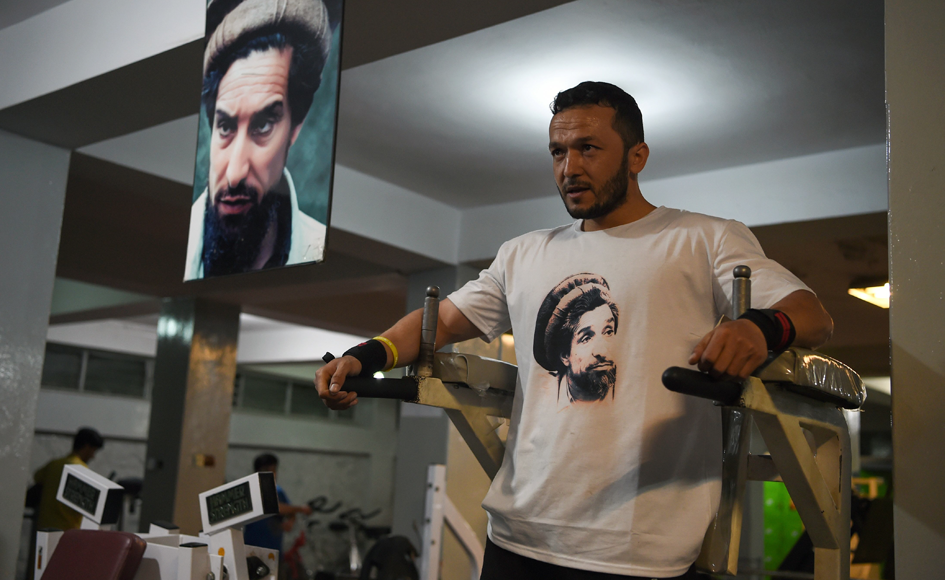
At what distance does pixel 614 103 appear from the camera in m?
1.51

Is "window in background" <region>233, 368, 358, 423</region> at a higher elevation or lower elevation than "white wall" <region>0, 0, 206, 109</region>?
lower

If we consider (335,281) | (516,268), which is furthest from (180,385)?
(516,268)

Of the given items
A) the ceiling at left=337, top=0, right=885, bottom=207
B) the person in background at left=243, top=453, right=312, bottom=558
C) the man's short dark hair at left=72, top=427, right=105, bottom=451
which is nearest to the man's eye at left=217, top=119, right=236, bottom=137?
the ceiling at left=337, top=0, right=885, bottom=207

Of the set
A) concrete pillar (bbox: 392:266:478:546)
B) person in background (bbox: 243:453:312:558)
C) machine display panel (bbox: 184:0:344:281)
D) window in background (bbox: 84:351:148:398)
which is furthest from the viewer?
window in background (bbox: 84:351:148:398)

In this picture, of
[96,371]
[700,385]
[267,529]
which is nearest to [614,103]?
[700,385]

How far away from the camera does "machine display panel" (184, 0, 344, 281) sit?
1.95m

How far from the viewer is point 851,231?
14.3 feet

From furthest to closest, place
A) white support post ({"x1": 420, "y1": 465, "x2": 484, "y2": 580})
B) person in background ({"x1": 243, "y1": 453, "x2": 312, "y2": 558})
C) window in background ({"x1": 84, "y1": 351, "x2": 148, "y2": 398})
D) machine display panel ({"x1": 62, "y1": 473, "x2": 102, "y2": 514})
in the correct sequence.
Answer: window in background ({"x1": 84, "y1": 351, "x2": 148, "y2": 398})
person in background ({"x1": 243, "y1": 453, "x2": 312, "y2": 558})
white support post ({"x1": 420, "y1": 465, "x2": 484, "y2": 580})
machine display panel ({"x1": 62, "y1": 473, "x2": 102, "y2": 514})

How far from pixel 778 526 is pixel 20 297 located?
9.29 m

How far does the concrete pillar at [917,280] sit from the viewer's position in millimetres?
1271

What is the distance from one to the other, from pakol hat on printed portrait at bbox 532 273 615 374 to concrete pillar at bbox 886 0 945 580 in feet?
1.61

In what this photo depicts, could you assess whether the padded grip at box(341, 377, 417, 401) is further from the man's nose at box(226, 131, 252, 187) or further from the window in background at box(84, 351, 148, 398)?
the window in background at box(84, 351, 148, 398)

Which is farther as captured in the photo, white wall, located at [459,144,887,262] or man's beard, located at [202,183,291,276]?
white wall, located at [459,144,887,262]

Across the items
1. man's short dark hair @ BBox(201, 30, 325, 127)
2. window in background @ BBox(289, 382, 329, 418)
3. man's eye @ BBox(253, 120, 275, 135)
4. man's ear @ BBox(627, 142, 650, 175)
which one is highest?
man's short dark hair @ BBox(201, 30, 325, 127)
